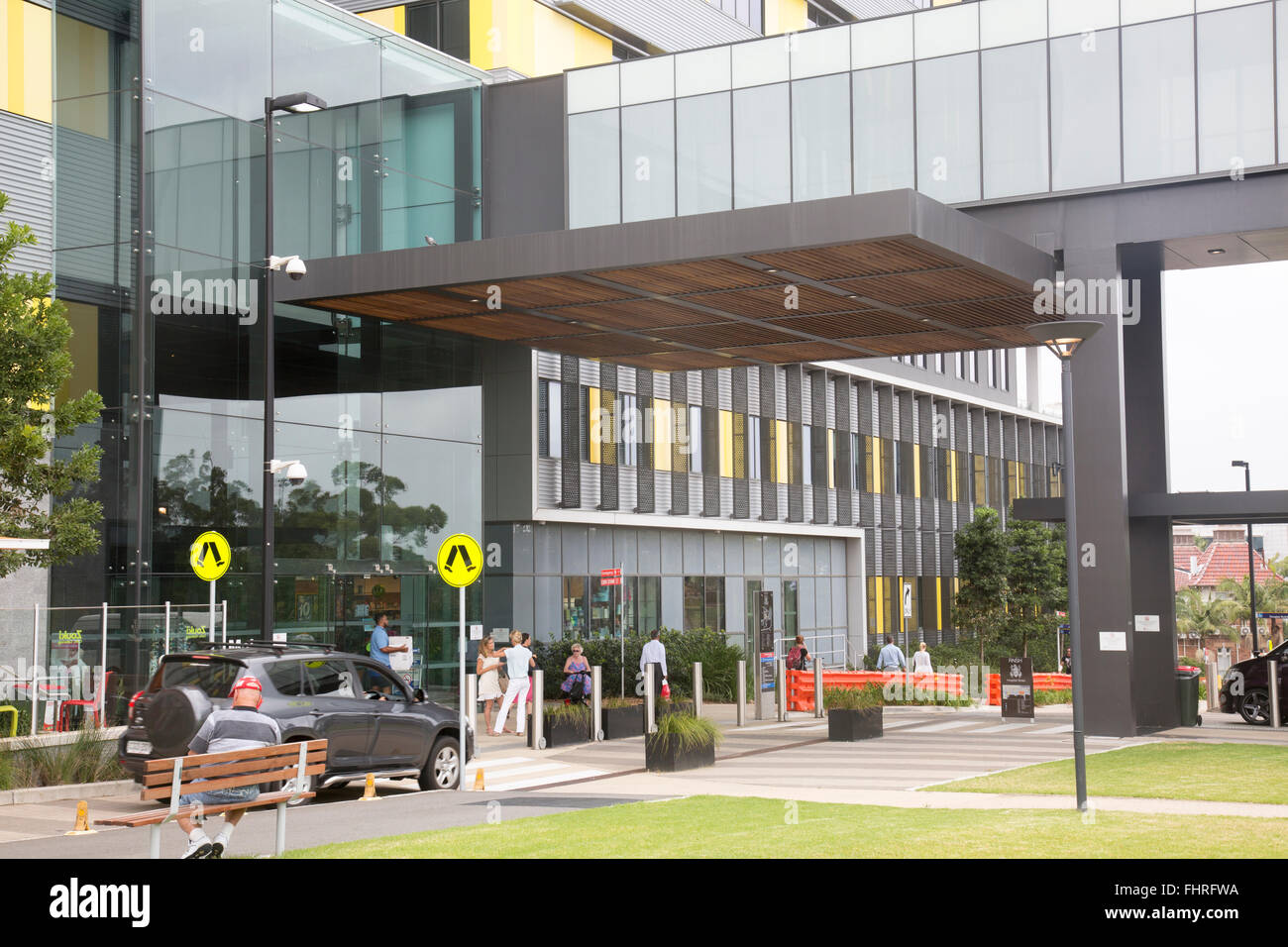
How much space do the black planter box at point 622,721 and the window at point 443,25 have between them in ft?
59.4

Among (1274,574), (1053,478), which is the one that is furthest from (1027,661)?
(1274,574)

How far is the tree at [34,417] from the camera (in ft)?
59.7

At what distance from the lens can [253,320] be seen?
1027 inches

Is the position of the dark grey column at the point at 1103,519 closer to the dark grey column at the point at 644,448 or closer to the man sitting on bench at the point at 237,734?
the man sitting on bench at the point at 237,734

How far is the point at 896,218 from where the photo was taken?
2091 centimetres

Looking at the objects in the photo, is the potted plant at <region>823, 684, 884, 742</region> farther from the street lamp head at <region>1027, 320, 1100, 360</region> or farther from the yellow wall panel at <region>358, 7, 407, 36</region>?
the yellow wall panel at <region>358, 7, 407, 36</region>

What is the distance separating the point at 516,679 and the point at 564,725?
107 inches

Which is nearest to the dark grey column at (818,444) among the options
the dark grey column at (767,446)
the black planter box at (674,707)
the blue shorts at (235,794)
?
the dark grey column at (767,446)

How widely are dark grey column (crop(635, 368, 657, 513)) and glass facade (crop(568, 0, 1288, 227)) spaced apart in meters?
10.0

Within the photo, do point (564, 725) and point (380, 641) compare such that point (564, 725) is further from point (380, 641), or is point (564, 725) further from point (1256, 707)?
point (1256, 707)

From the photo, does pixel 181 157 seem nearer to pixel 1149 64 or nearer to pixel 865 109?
pixel 865 109
